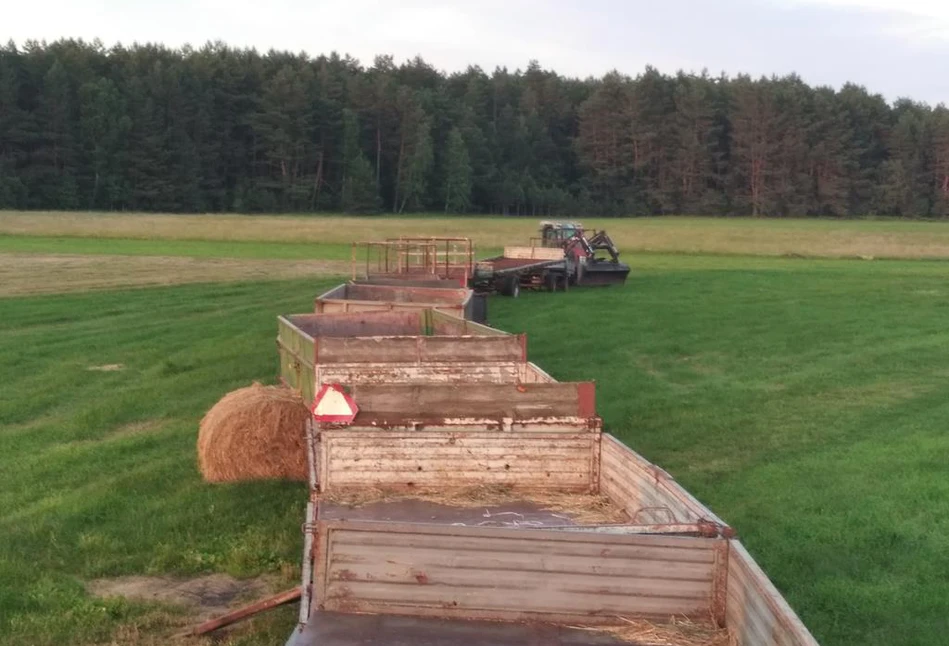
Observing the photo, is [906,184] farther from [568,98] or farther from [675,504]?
[675,504]

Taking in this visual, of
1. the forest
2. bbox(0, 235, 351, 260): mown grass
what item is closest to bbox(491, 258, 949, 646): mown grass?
bbox(0, 235, 351, 260): mown grass

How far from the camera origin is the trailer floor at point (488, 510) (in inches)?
272

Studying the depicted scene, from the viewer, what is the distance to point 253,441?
9.69m

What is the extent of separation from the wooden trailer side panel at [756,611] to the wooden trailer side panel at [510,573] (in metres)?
0.14

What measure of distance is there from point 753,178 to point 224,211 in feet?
161

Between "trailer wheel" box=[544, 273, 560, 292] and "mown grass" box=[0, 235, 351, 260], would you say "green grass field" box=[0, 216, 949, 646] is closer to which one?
"trailer wheel" box=[544, 273, 560, 292]

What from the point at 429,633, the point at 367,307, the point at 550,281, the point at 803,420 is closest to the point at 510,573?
the point at 429,633

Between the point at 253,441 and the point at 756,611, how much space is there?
5972 millimetres

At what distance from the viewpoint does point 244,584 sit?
7.36 meters

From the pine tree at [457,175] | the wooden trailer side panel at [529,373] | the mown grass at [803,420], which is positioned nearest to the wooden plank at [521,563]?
the mown grass at [803,420]

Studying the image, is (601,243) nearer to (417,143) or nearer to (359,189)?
(359,189)

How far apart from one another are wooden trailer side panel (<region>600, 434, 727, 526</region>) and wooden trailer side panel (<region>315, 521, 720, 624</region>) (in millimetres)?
404

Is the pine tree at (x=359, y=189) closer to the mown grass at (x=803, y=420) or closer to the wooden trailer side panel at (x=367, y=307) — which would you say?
the mown grass at (x=803, y=420)

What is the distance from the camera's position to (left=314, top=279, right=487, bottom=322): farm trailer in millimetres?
15453
